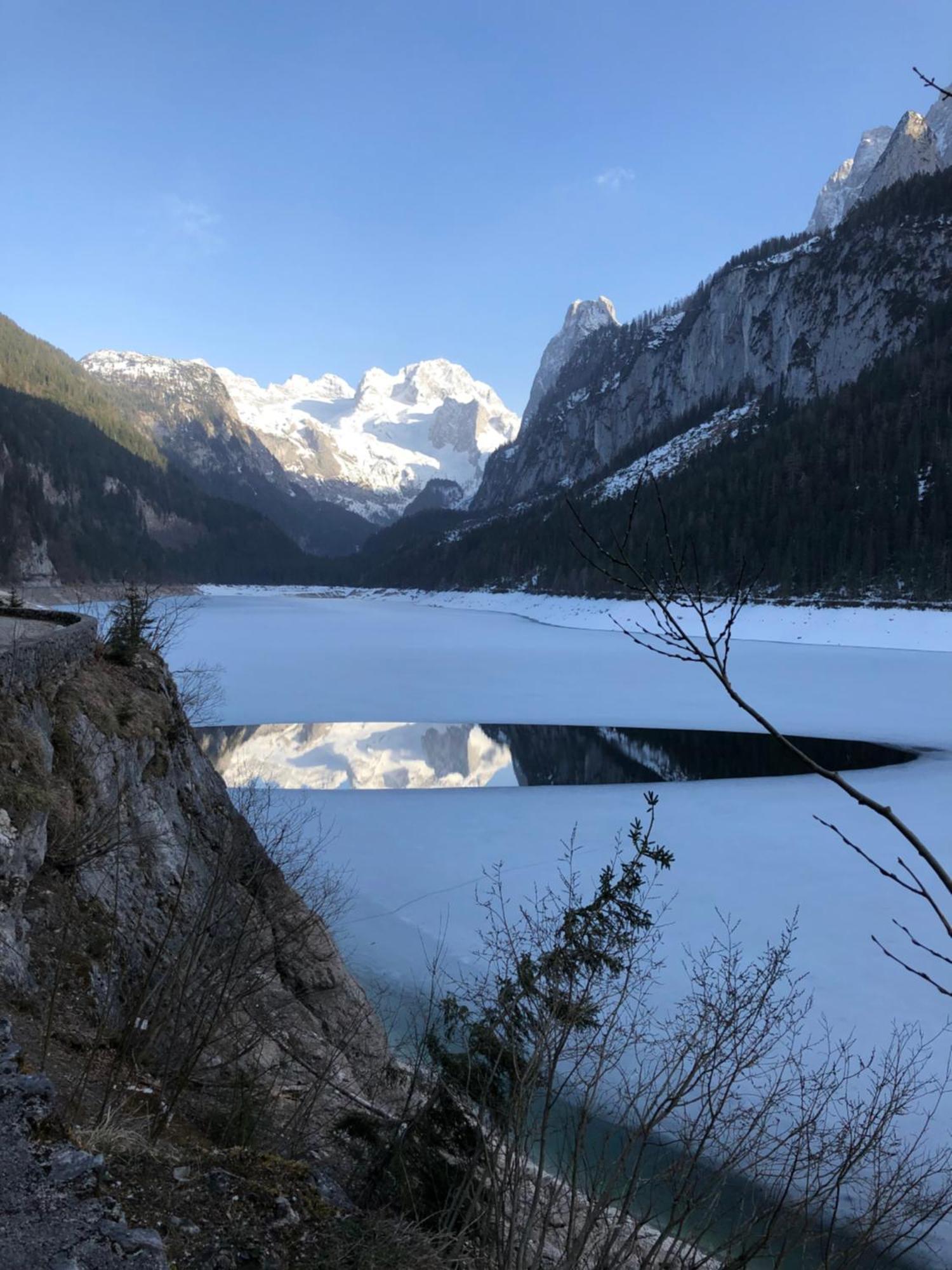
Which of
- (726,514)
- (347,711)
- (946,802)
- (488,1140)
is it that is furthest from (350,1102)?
(726,514)

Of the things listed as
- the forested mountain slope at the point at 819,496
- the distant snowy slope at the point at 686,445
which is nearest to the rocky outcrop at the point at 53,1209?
the forested mountain slope at the point at 819,496

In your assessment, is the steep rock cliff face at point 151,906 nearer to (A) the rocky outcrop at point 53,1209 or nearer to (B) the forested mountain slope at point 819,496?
(A) the rocky outcrop at point 53,1209

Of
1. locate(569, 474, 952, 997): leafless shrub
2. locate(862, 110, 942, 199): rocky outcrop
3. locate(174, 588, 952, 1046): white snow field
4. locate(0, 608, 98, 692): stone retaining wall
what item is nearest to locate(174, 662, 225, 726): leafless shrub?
locate(174, 588, 952, 1046): white snow field

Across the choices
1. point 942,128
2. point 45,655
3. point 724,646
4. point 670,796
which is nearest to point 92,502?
point 670,796

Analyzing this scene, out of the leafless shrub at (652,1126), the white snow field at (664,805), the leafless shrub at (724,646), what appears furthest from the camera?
the white snow field at (664,805)

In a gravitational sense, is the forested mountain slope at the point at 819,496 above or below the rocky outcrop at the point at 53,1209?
above

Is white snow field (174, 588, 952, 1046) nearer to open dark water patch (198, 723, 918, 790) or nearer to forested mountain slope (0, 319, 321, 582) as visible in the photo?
open dark water patch (198, 723, 918, 790)
